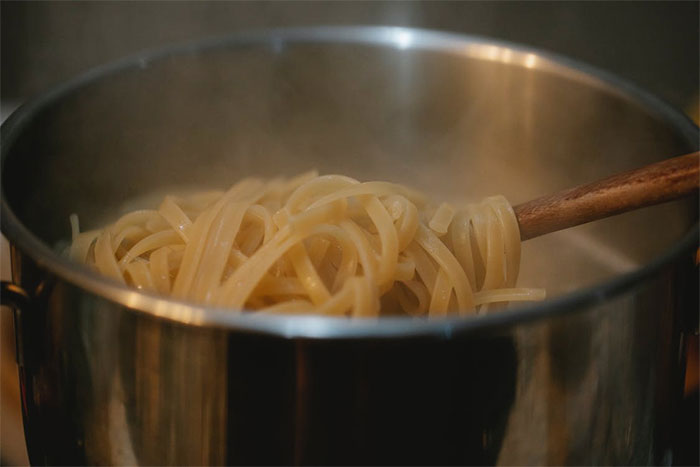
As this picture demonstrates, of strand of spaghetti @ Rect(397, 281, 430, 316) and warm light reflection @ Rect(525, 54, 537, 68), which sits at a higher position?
warm light reflection @ Rect(525, 54, 537, 68)

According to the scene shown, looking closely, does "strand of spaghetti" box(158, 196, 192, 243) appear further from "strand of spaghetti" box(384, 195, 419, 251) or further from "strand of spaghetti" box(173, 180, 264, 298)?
"strand of spaghetti" box(384, 195, 419, 251)

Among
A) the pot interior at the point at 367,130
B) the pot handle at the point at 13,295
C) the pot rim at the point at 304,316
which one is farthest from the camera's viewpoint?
the pot interior at the point at 367,130

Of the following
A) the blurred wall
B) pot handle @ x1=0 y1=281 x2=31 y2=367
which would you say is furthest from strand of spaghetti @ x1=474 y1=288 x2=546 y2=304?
the blurred wall

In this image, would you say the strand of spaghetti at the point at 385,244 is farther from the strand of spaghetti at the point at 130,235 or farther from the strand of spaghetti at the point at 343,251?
the strand of spaghetti at the point at 130,235

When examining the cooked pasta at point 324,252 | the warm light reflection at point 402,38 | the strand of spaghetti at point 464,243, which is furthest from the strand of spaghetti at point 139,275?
the warm light reflection at point 402,38

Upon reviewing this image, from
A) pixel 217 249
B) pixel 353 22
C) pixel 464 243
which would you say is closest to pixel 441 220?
pixel 464 243

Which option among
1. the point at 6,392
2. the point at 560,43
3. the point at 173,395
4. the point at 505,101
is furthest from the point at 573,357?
the point at 560,43

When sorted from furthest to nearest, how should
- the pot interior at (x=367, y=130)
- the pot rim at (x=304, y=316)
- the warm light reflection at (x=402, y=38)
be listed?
the warm light reflection at (x=402, y=38)
the pot interior at (x=367, y=130)
the pot rim at (x=304, y=316)
